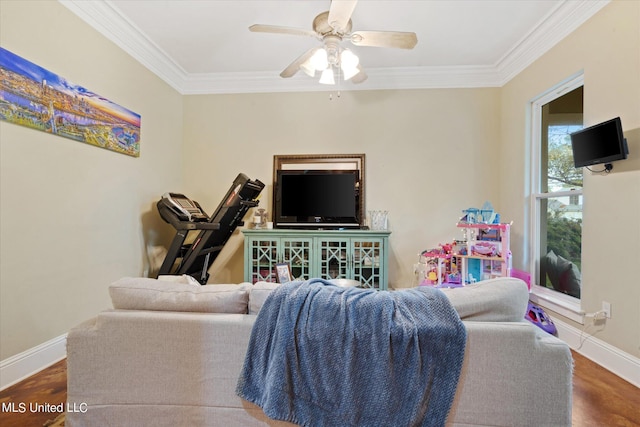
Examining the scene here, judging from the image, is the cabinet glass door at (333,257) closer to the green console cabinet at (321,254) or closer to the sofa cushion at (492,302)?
the green console cabinet at (321,254)

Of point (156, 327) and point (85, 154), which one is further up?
point (85, 154)

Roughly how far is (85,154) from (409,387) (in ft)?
9.07

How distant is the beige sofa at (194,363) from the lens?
3.77 feet

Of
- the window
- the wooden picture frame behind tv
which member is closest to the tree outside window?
the window

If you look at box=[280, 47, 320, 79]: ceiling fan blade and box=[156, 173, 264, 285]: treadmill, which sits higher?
box=[280, 47, 320, 79]: ceiling fan blade

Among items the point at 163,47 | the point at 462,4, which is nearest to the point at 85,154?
the point at 163,47

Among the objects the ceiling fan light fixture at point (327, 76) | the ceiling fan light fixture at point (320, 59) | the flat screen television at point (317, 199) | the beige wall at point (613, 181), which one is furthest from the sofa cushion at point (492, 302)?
the flat screen television at point (317, 199)

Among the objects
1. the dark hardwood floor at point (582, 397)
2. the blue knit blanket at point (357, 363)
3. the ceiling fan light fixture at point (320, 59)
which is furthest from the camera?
the ceiling fan light fixture at point (320, 59)

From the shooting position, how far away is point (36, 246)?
1.96m

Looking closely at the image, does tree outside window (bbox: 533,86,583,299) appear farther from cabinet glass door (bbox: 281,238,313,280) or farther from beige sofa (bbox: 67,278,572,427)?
cabinet glass door (bbox: 281,238,313,280)

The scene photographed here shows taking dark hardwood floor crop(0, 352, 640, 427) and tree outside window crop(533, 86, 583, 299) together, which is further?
tree outside window crop(533, 86, 583, 299)

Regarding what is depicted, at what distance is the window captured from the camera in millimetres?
2504

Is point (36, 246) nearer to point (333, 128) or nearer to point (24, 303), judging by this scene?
point (24, 303)

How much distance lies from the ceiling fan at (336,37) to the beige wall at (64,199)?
55.9 inches
